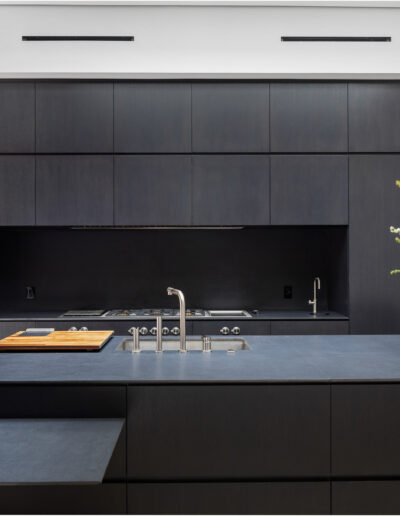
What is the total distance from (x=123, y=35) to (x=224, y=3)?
869 millimetres

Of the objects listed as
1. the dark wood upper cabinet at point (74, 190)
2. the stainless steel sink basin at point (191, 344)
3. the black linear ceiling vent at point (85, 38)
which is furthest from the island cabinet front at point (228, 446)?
the black linear ceiling vent at point (85, 38)

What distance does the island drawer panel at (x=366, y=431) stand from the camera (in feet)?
5.26

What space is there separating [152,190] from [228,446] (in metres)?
2.31

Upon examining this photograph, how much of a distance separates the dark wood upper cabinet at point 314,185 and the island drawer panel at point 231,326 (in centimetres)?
93

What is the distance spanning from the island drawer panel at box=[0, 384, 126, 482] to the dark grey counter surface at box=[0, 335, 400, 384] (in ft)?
0.14

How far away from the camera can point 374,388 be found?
5.25 feet

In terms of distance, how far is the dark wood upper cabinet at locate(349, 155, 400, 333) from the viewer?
343cm

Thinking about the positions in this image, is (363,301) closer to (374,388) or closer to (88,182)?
(374,388)

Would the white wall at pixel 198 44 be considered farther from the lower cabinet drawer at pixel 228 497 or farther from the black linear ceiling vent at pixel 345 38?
the lower cabinet drawer at pixel 228 497

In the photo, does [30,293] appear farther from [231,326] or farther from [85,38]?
[85,38]

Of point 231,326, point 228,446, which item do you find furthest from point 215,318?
point 228,446

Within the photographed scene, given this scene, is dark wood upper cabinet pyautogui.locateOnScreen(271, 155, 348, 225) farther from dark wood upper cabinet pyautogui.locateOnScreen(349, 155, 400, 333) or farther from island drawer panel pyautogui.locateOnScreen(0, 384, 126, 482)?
island drawer panel pyautogui.locateOnScreen(0, 384, 126, 482)

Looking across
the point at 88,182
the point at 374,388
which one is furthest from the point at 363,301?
the point at 88,182

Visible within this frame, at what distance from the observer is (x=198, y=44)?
348 centimetres
